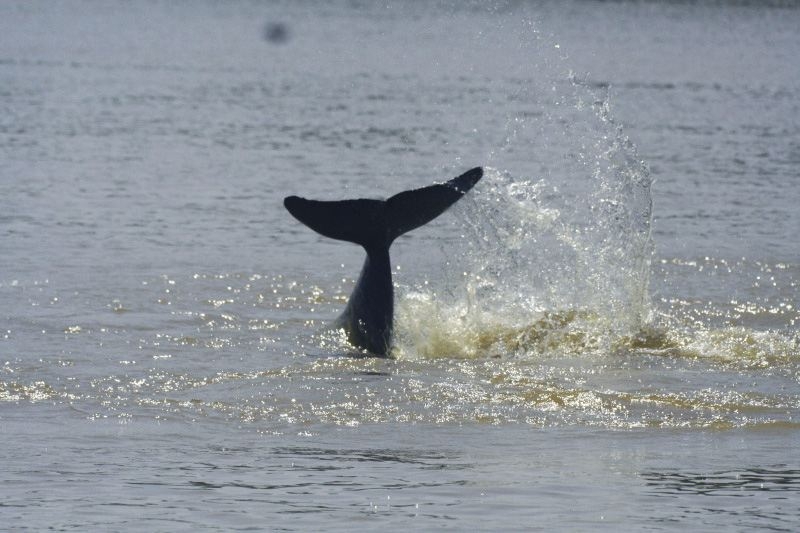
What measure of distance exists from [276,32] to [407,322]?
57253mm

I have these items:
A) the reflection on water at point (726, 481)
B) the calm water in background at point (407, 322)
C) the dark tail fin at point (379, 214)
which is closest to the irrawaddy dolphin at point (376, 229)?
the dark tail fin at point (379, 214)

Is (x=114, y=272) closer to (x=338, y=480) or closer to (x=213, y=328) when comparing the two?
(x=213, y=328)

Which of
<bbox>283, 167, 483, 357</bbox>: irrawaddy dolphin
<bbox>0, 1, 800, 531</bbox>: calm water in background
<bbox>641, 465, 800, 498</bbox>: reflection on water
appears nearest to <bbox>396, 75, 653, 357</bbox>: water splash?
<bbox>0, 1, 800, 531</bbox>: calm water in background

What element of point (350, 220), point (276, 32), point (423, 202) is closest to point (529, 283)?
point (423, 202)

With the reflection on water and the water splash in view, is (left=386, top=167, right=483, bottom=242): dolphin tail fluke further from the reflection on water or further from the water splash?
the reflection on water

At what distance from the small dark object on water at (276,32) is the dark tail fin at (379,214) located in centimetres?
5036

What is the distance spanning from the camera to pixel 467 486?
9.48 metres

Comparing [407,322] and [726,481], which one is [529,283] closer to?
[407,322]

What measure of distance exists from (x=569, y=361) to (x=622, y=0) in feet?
327

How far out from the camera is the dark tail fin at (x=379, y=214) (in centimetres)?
1362

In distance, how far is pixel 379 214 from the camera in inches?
547

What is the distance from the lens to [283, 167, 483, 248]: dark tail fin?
44.7 feet

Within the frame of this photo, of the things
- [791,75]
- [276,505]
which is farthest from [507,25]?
[276,505]

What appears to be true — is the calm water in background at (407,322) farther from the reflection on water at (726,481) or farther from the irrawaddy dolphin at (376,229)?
the irrawaddy dolphin at (376,229)
